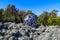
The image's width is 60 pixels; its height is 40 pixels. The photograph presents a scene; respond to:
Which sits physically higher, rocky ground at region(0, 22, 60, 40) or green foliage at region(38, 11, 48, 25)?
green foliage at region(38, 11, 48, 25)

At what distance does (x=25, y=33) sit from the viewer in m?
7.71

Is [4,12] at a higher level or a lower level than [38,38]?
higher

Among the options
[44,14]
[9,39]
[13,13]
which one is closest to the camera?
[9,39]

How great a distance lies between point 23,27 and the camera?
8133 millimetres

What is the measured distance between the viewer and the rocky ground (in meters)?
7.39

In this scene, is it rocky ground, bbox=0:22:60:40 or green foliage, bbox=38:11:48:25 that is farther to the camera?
green foliage, bbox=38:11:48:25

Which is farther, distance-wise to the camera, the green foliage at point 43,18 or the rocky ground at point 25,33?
the green foliage at point 43,18

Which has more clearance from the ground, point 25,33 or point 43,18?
point 43,18

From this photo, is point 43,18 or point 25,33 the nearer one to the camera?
point 25,33

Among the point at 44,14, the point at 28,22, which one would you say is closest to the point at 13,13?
the point at 44,14

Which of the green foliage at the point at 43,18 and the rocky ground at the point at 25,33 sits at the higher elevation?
the green foliage at the point at 43,18

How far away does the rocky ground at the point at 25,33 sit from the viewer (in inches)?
291

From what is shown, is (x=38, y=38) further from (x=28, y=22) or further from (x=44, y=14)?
(x=44, y=14)

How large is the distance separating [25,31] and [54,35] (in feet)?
4.18
